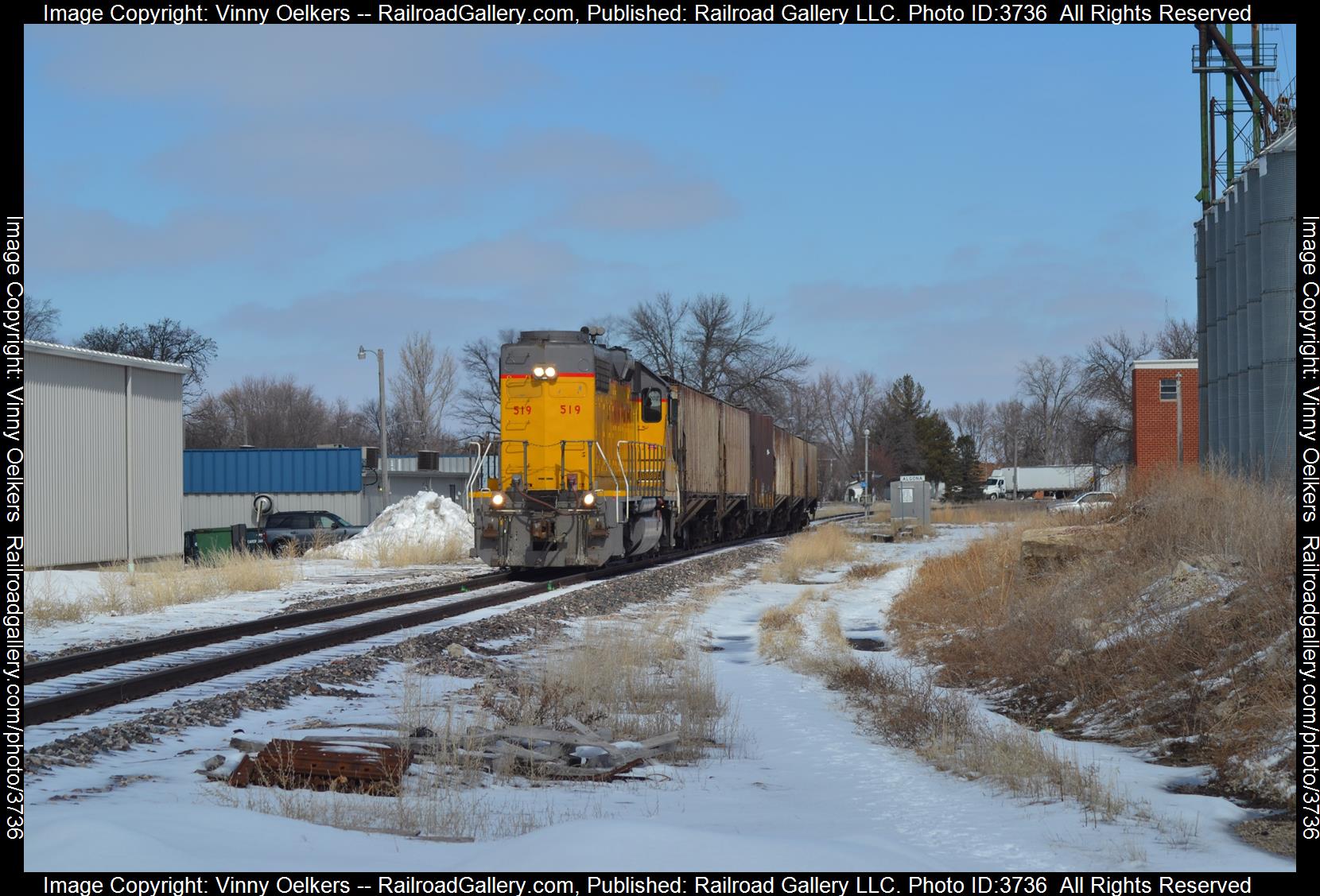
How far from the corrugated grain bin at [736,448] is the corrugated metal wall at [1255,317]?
11.1m

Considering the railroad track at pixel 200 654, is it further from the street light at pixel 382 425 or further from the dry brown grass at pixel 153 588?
the street light at pixel 382 425

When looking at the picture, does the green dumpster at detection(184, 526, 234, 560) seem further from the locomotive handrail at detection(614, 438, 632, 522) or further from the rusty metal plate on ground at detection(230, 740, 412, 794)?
the rusty metal plate on ground at detection(230, 740, 412, 794)

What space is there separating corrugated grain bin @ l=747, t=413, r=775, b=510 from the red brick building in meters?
18.8

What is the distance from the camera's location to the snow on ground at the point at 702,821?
3.96m

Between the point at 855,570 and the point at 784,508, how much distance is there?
1839cm

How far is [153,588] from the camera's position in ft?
51.4

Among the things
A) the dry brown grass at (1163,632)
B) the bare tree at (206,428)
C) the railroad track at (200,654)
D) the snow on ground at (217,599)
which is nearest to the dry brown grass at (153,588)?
the snow on ground at (217,599)

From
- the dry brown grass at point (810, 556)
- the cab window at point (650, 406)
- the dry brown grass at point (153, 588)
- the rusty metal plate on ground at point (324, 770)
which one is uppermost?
the cab window at point (650, 406)

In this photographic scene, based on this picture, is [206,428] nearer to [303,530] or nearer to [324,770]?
[303,530]

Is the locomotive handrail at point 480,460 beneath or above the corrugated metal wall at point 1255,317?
beneath

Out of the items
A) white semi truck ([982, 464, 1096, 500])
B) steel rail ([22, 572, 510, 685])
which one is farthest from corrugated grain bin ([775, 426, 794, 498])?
white semi truck ([982, 464, 1096, 500])

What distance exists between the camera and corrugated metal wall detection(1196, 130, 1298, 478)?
18109 mm

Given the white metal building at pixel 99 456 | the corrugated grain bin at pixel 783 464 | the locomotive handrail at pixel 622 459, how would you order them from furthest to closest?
the corrugated grain bin at pixel 783 464
the white metal building at pixel 99 456
the locomotive handrail at pixel 622 459

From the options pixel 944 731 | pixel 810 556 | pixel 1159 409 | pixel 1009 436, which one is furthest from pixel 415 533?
pixel 1009 436
